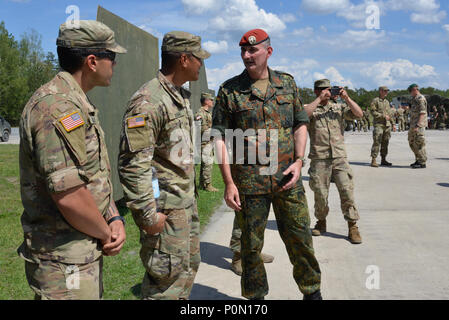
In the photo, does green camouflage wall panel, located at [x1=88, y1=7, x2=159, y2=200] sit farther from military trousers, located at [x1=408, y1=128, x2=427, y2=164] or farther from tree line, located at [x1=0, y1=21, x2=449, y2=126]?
tree line, located at [x1=0, y1=21, x2=449, y2=126]

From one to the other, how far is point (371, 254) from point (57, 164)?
395 cm

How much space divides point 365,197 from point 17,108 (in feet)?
158

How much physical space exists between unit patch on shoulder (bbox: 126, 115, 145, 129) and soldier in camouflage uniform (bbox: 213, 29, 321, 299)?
0.93m

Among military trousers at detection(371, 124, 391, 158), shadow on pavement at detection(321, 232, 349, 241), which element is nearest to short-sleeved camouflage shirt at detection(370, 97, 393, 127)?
military trousers at detection(371, 124, 391, 158)

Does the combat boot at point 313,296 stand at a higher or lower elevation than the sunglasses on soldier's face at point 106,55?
lower

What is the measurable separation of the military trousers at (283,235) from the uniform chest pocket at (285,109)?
1.70 feet

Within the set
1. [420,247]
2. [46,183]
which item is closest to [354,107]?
[420,247]

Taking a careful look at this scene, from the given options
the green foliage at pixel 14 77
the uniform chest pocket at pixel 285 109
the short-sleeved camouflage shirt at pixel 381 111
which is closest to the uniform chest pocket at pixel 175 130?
the uniform chest pocket at pixel 285 109

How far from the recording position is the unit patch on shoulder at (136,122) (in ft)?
7.87

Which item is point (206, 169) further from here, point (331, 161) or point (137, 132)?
point (137, 132)

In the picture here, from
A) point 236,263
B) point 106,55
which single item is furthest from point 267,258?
point 106,55

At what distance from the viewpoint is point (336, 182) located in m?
5.44

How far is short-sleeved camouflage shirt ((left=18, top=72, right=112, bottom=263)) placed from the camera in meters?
1.75

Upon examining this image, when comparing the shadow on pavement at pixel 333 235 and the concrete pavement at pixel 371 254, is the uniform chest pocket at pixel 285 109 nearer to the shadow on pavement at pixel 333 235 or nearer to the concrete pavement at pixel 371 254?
the concrete pavement at pixel 371 254
